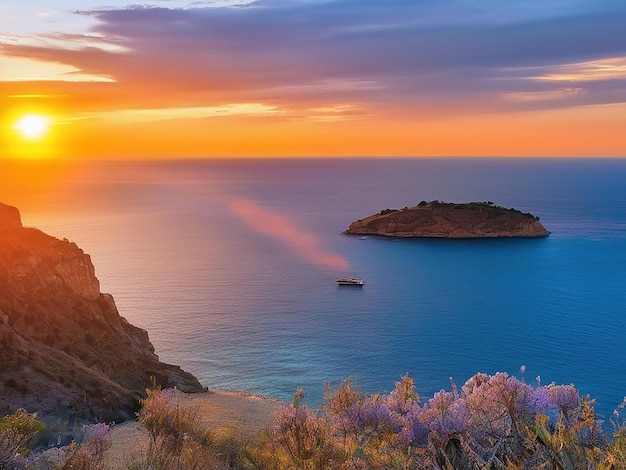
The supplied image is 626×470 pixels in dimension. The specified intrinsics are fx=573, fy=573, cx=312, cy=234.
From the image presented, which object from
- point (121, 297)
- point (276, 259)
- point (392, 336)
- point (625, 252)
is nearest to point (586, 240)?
point (625, 252)

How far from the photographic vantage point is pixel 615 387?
5569cm

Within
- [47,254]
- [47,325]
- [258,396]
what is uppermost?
[47,254]

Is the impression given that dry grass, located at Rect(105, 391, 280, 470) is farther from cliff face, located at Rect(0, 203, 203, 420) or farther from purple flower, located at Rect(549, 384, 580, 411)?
purple flower, located at Rect(549, 384, 580, 411)

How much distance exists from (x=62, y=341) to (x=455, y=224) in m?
117

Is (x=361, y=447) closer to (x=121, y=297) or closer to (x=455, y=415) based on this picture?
(x=455, y=415)

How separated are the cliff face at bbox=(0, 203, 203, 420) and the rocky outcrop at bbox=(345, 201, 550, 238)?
103 metres

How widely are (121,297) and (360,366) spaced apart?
149 ft

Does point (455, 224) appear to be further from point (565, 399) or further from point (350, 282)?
point (565, 399)

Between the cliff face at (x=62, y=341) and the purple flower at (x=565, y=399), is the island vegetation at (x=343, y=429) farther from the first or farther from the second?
the cliff face at (x=62, y=341)

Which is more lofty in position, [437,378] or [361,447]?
[361,447]

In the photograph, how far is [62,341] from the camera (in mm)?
43688

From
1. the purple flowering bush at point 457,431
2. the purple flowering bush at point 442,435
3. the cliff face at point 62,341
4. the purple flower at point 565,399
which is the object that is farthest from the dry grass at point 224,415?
the purple flower at point 565,399

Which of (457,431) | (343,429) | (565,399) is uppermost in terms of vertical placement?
(565,399)

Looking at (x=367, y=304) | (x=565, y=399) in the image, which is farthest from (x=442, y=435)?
(x=367, y=304)
